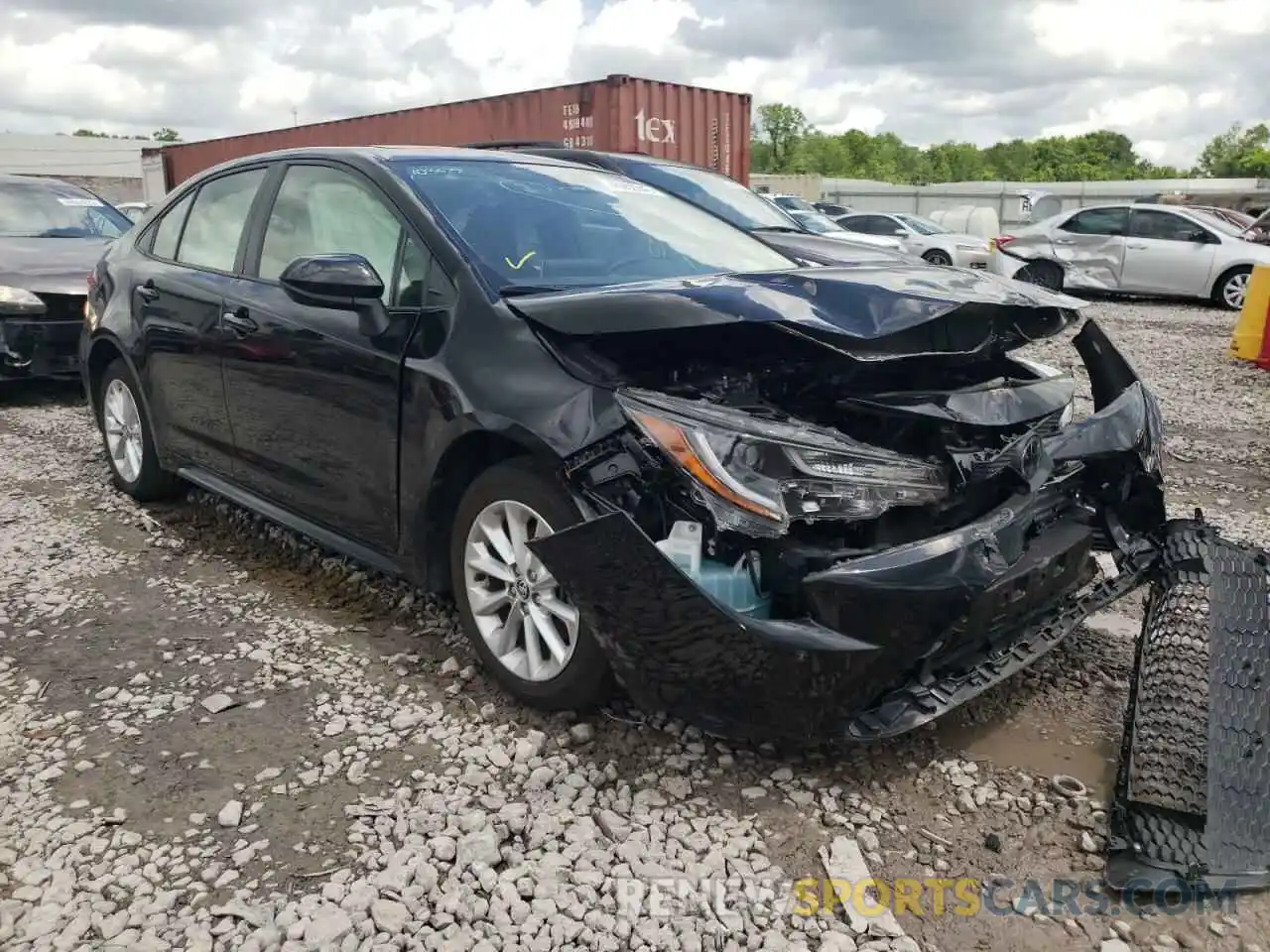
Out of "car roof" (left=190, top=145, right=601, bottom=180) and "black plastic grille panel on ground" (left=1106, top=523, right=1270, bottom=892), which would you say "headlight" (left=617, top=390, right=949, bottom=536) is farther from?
"car roof" (left=190, top=145, right=601, bottom=180)

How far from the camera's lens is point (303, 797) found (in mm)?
2582

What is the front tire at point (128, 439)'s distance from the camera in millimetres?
4879

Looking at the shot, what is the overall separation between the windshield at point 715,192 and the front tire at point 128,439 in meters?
4.10

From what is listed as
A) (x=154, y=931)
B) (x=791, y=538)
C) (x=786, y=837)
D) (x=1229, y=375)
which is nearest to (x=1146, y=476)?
(x=791, y=538)

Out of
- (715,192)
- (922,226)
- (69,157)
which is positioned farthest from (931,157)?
(715,192)

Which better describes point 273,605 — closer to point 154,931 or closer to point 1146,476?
point 154,931

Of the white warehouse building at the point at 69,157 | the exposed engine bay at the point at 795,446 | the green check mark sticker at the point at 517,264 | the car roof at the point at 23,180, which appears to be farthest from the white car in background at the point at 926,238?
the white warehouse building at the point at 69,157

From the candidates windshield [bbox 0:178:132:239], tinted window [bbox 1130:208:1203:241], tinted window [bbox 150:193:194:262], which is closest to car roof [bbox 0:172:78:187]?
windshield [bbox 0:178:132:239]

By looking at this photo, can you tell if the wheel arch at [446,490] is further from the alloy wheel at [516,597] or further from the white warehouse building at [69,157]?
the white warehouse building at [69,157]

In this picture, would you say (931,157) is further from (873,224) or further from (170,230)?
(170,230)

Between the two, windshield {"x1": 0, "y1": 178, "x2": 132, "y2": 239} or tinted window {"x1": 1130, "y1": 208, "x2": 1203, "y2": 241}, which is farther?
tinted window {"x1": 1130, "y1": 208, "x2": 1203, "y2": 241}

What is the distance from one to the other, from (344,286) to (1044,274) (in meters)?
11.4

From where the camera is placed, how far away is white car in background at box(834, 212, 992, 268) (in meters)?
17.3

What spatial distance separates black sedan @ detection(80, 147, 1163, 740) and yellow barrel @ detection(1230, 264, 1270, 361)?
693 cm
